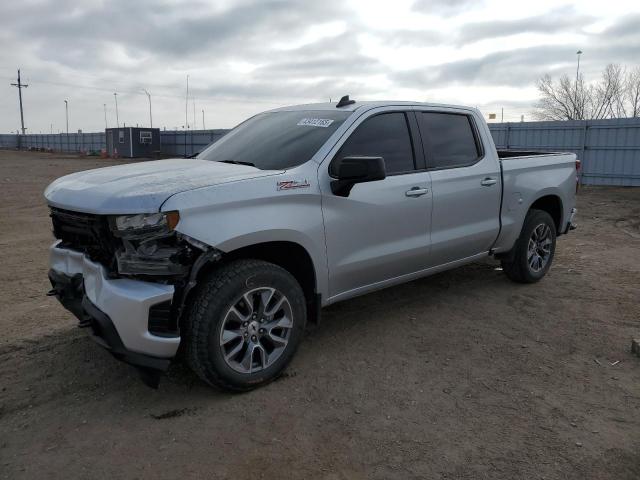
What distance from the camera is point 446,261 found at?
198 inches

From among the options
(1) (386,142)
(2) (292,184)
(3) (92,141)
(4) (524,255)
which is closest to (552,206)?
(4) (524,255)

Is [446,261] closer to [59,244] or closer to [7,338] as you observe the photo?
[59,244]

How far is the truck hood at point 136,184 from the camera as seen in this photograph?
3.13 m

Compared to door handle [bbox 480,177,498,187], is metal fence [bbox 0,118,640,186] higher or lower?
higher

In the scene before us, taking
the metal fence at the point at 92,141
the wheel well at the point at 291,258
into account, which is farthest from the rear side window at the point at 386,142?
the metal fence at the point at 92,141

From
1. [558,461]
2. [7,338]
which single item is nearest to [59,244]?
[7,338]

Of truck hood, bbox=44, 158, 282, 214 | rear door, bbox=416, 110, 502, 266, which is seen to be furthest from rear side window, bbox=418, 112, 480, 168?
truck hood, bbox=44, 158, 282, 214

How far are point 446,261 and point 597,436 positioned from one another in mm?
2138

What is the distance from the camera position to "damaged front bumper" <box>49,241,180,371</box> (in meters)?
3.08

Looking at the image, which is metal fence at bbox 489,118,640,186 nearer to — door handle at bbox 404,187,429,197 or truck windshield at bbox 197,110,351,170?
door handle at bbox 404,187,429,197

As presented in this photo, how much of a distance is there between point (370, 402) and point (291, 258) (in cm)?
112

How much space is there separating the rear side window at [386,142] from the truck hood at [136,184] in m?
0.81

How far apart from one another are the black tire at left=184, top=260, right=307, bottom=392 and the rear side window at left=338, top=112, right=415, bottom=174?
113 cm

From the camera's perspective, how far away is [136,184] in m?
3.39
